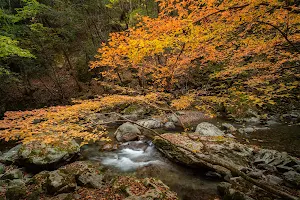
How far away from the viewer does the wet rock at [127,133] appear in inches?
436

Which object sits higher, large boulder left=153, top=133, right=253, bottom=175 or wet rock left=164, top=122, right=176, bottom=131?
large boulder left=153, top=133, right=253, bottom=175

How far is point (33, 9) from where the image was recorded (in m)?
15.0

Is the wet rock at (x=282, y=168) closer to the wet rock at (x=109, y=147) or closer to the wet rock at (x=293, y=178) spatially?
the wet rock at (x=293, y=178)

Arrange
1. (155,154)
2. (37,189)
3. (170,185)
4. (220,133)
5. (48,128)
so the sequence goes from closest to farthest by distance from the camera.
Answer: (48,128), (37,189), (170,185), (155,154), (220,133)

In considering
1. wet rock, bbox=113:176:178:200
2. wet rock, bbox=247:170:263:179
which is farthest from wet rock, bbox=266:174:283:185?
wet rock, bbox=113:176:178:200

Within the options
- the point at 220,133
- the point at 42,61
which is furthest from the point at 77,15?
the point at 220,133

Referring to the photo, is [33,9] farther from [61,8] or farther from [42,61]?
[42,61]

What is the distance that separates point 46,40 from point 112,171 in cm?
1345

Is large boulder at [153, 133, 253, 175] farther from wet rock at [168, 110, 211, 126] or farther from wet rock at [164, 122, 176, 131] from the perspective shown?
wet rock at [168, 110, 211, 126]

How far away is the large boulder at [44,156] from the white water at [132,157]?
61.9 inches

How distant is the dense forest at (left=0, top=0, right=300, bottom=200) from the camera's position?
5402 millimetres

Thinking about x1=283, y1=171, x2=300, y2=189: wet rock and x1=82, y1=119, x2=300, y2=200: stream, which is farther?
x1=82, y1=119, x2=300, y2=200: stream

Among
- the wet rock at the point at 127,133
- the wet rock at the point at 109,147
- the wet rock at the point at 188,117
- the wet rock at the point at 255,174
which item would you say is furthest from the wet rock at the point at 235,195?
the wet rock at the point at 188,117

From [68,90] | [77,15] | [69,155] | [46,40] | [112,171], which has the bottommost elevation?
[112,171]
